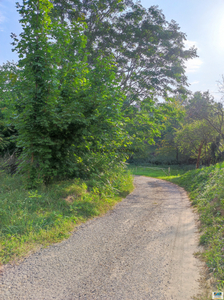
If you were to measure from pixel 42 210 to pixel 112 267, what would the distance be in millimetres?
2492

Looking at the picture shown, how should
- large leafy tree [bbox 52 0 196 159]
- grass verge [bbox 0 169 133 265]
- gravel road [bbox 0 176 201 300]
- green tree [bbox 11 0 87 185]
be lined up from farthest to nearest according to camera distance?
large leafy tree [bbox 52 0 196 159] < green tree [bbox 11 0 87 185] < grass verge [bbox 0 169 133 265] < gravel road [bbox 0 176 201 300]

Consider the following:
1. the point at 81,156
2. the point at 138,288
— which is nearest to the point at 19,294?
the point at 138,288

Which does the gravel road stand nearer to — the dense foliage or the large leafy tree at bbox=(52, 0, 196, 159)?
the dense foliage

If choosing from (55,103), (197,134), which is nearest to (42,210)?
(55,103)

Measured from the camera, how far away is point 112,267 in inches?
139

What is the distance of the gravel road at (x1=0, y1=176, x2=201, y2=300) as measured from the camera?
288 centimetres

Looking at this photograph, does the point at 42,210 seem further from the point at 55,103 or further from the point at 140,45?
the point at 140,45

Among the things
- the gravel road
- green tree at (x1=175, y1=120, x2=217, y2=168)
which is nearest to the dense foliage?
the gravel road

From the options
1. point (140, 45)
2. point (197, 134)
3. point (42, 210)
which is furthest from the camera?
point (197, 134)

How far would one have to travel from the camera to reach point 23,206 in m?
5.19

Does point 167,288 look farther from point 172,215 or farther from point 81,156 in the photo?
point 81,156

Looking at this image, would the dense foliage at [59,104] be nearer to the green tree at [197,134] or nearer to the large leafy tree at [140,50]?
the large leafy tree at [140,50]

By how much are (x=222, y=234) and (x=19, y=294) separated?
3886 mm

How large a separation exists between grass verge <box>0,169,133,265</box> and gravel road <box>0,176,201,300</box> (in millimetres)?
264
